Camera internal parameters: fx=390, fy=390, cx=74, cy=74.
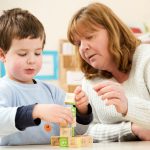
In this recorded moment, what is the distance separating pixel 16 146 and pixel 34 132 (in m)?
0.08

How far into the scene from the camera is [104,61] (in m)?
1.53

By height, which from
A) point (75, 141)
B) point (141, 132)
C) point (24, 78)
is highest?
point (24, 78)

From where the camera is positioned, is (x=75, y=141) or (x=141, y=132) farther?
(x=141, y=132)

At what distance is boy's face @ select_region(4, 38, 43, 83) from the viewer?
1167mm

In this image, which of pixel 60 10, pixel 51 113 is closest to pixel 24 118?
pixel 51 113

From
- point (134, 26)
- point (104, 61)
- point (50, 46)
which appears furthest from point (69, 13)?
point (104, 61)

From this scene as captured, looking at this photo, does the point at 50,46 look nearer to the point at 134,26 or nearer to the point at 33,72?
the point at 134,26

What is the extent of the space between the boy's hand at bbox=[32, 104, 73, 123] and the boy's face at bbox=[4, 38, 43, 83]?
0.65 feet

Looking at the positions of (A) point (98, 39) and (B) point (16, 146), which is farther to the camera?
(A) point (98, 39)

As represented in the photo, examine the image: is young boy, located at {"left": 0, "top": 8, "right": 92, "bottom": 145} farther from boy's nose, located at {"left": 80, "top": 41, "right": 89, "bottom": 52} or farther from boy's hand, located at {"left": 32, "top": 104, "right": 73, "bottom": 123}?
boy's nose, located at {"left": 80, "top": 41, "right": 89, "bottom": 52}

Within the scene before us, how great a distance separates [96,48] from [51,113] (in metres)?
0.56

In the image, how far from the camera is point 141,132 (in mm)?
1295

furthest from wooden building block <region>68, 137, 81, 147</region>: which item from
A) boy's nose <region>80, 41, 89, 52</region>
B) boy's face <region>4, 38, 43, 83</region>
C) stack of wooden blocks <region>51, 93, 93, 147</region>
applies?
boy's nose <region>80, 41, 89, 52</region>

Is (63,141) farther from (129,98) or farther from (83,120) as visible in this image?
(129,98)
